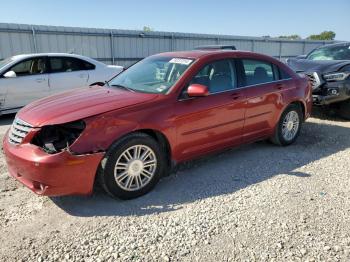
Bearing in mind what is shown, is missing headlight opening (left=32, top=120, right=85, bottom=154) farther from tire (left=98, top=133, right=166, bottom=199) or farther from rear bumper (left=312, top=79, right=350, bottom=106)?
rear bumper (left=312, top=79, right=350, bottom=106)

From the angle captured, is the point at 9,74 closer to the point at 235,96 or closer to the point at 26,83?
the point at 26,83

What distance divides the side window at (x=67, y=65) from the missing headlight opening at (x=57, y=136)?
17.5ft

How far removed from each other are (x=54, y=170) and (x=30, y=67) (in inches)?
223

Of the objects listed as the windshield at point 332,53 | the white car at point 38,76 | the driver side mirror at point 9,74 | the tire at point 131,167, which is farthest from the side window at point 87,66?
the windshield at point 332,53

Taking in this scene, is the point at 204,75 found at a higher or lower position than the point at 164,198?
higher

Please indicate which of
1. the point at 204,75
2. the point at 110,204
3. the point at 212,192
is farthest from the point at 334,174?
the point at 110,204

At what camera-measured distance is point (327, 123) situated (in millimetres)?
7688

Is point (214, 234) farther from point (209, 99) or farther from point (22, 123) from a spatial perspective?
point (22, 123)

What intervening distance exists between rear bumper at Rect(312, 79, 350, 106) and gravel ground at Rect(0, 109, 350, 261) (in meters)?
3.05

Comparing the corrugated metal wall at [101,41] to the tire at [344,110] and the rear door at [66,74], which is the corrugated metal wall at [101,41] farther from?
the tire at [344,110]

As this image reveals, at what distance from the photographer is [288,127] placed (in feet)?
19.1

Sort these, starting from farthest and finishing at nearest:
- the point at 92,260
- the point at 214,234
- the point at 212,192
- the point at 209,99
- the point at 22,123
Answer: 1. the point at 209,99
2. the point at 212,192
3. the point at 22,123
4. the point at 214,234
5. the point at 92,260

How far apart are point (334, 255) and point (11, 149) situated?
10.5 feet

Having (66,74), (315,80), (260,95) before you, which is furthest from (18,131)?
(315,80)
